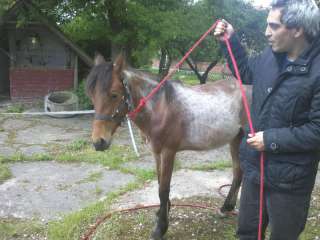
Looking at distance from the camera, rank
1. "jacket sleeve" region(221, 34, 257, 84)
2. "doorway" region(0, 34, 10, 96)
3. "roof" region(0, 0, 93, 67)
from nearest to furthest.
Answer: "jacket sleeve" region(221, 34, 257, 84), "roof" region(0, 0, 93, 67), "doorway" region(0, 34, 10, 96)

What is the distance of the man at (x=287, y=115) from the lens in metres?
1.71

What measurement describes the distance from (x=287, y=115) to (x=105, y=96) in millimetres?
1411

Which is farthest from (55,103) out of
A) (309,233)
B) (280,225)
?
(280,225)

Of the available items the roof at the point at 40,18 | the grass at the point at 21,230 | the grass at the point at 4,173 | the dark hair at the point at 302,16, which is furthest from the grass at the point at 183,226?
the roof at the point at 40,18

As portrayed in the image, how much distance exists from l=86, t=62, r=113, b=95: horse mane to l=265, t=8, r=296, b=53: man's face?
4.20 ft

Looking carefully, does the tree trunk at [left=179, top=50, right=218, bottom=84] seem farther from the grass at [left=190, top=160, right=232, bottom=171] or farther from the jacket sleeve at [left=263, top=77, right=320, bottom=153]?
the jacket sleeve at [left=263, top=77, right=320, bottom=153]

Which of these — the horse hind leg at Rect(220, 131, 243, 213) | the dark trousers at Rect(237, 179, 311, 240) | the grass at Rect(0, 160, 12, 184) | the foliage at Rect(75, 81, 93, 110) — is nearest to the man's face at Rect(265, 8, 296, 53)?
the dark trousers at Rect(237, 179, 311, 240)

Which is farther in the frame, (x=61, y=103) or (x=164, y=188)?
(x=61, y=103)

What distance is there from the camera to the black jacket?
1708 mm

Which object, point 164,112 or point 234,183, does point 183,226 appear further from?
point 164,112

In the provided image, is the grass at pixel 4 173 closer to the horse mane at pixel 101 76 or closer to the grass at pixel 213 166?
the grass at pixel 213 166

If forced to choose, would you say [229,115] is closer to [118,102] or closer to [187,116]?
[187,116]

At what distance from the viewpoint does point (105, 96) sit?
2.66 meters

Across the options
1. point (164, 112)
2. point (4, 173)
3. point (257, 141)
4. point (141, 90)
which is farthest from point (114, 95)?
point (4, 173)
